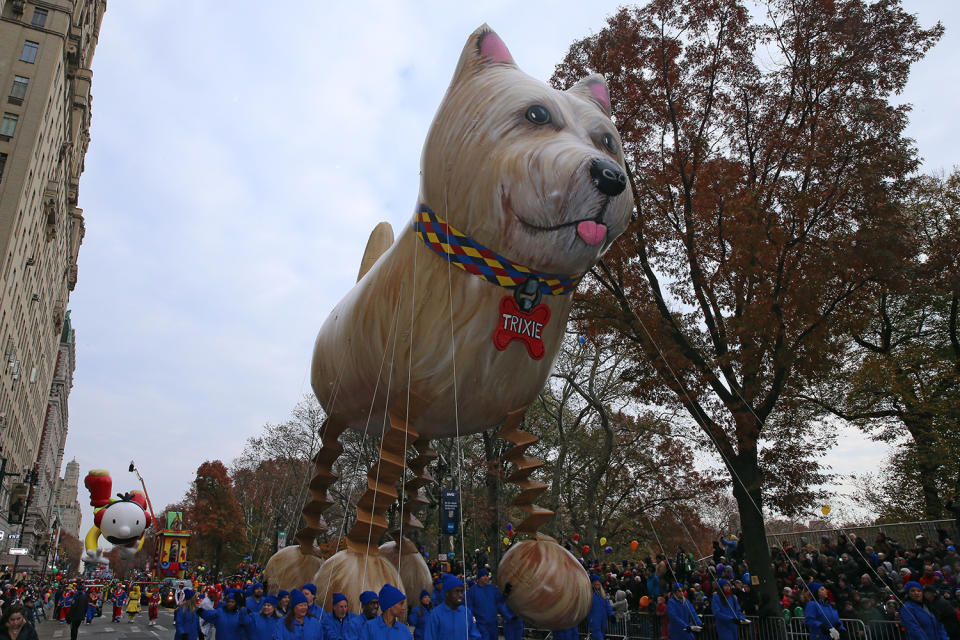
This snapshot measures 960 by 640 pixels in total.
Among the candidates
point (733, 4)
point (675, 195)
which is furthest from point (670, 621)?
point (733, 4)

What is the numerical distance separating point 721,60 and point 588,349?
36.0 ft

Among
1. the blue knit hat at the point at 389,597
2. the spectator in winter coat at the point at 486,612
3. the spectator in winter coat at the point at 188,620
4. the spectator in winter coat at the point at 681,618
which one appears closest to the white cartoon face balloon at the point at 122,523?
the spectator in winter coat at the point at 188,620

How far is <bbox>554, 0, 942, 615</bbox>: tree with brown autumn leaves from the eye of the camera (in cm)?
948

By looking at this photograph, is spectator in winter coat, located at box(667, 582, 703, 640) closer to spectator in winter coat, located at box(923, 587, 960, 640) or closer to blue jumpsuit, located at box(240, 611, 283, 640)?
spectator in winter coat, located at box(923, 587, 960, 640)

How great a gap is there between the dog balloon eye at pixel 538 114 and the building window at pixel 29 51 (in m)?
39.0

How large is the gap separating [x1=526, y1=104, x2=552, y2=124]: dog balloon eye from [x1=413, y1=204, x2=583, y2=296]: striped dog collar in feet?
3.21

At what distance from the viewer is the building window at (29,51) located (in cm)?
3400

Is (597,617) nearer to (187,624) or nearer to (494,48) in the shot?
(187,624)

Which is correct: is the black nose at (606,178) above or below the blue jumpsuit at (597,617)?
above

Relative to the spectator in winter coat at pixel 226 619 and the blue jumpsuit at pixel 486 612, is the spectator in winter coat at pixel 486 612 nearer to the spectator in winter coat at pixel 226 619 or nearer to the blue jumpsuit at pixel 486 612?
the blue jumpsuit at pixel 486 612

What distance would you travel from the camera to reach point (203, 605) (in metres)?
9.79

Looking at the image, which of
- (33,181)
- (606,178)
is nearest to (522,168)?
(606,178)

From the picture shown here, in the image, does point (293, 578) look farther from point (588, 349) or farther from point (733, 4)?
point (588, 349)

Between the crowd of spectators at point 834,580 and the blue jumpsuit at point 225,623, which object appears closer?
the blue jumpsuit at point 225,623
